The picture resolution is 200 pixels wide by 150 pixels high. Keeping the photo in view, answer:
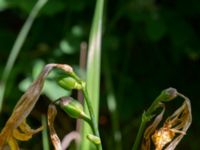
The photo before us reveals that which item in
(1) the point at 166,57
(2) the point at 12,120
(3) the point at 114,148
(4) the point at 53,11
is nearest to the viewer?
(2) the point at 12,120

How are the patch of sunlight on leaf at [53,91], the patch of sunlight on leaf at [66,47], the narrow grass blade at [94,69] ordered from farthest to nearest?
the patch of sunlight on leaf at [66,47]
the patch of sunlight on leaf at [53,91]
the narrow grass blade at [94,69]

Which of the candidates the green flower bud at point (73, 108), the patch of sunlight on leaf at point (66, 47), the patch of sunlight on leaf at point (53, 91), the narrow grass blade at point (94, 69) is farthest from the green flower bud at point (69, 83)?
the patch of sunlight on leaf at point (66, 47)

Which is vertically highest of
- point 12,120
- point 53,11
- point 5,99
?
point 12,120

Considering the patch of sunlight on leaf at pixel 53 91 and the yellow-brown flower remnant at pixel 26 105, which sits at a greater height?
the yellow-brown flower remnant at pixel 26 105

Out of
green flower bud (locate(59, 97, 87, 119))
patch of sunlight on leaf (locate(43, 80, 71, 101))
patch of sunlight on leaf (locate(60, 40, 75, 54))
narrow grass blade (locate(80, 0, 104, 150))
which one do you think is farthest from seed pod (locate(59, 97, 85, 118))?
patch of sunlight on leaf (locate(60, 40, 75, 54))

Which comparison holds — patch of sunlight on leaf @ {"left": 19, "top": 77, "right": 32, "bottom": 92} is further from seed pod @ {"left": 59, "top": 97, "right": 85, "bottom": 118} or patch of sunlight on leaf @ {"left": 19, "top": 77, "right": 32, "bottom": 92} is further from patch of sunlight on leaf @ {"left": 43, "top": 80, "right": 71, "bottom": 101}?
seed pod @ {"left": 59, "top": 97, "right": 85, "bottom": 118}

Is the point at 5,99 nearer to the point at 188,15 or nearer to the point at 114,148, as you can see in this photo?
the point at 114,148

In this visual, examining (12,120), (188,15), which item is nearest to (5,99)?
(188,15)

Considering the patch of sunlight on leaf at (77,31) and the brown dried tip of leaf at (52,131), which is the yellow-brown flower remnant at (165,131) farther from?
the patch of sunlight on leaf at (77,31)
